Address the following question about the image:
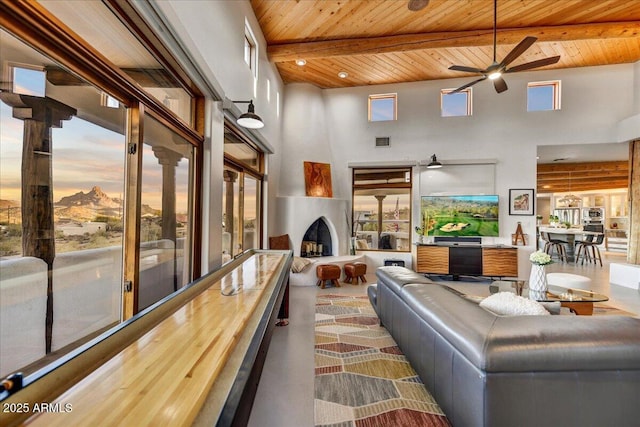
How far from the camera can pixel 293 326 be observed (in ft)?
11.9

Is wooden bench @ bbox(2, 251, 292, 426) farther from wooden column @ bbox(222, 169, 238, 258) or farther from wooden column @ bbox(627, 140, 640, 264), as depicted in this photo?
wooden column @ bbox(627, 140, 640, 264)

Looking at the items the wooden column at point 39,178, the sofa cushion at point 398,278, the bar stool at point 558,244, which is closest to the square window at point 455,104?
the sofa cushion at point 398,278

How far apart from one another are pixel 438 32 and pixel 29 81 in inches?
222

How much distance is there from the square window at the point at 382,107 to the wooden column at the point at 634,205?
4.80 m

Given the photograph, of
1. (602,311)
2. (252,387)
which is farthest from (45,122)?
(602,311)

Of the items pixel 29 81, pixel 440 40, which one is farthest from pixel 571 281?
pixel 29 81

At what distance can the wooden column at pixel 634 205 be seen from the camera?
594 centimetres

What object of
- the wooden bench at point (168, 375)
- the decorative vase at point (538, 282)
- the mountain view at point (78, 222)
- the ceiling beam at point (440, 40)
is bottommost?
the decorative vase at point (538, 282)

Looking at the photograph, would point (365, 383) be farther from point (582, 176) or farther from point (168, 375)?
point (582, 176)

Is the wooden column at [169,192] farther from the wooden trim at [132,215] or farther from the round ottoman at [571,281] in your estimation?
the round ottoman at [571,281]

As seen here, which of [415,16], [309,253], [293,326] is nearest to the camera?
[293,326]

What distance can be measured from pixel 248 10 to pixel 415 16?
2.59 m

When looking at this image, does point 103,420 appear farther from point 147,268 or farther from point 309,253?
point 309,253

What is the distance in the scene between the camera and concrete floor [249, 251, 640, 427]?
200 centimetres
